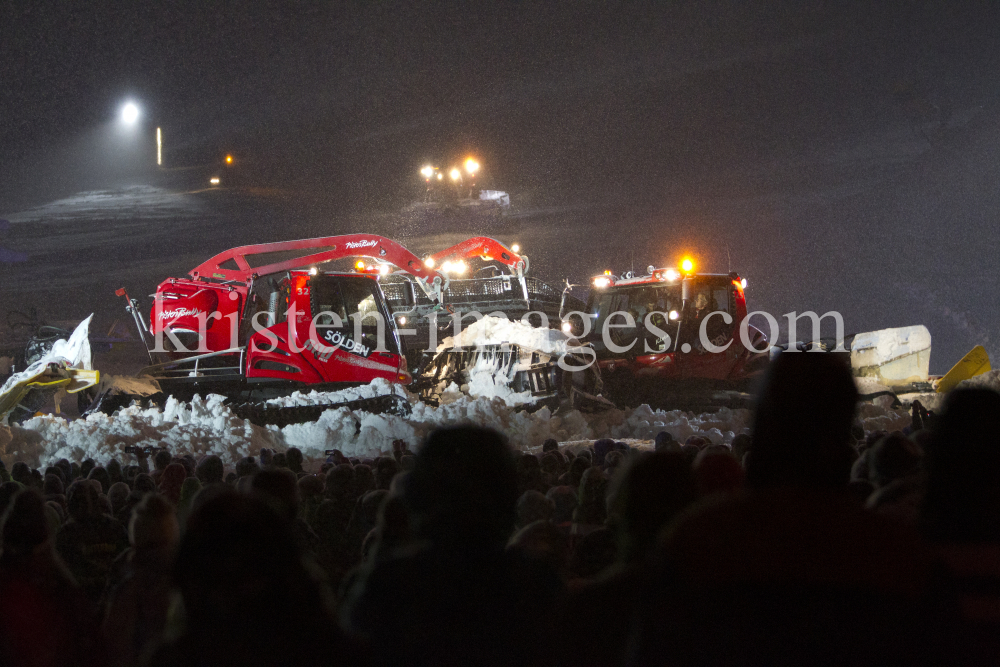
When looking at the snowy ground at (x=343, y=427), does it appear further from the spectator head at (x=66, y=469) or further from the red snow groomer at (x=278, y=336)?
the spectator head at (x=66, y=469)

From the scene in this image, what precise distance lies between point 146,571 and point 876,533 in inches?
96.8

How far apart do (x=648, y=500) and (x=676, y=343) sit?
11475 mm

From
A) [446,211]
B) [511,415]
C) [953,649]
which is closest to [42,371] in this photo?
[511,415]

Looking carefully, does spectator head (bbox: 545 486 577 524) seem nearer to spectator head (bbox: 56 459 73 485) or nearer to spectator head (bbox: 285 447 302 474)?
spectator head (bbox: 285 447 302 474)

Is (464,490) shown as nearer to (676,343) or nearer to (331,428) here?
(331,428)

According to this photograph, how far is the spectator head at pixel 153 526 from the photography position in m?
3.08

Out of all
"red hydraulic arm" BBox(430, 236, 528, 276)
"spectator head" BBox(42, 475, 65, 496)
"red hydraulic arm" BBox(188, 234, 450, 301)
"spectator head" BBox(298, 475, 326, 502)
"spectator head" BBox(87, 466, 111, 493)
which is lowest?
"spectator head" BBox(87, 466, 111, 493)

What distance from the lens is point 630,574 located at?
7.23 ft

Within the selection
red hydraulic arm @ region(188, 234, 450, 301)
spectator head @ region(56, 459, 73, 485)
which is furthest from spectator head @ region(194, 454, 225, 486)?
red hydraulic arm @ region(188, 234, 450, 301)

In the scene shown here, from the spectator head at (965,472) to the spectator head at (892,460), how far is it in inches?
44.5

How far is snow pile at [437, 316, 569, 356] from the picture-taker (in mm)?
13688

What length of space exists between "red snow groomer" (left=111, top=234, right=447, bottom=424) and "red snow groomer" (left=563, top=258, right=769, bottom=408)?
11.8ft

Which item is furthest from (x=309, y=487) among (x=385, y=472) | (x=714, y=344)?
(x=714, y=344)

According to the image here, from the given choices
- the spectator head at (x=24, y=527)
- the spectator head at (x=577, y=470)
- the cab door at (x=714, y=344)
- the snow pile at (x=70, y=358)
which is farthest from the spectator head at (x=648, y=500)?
the snow pile at (x=70, y=358)
